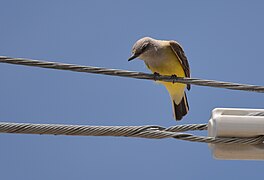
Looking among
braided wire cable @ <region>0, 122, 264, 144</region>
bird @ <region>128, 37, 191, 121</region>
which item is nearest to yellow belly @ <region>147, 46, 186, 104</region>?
bird @ <region>128, 37, 191, 121</region>

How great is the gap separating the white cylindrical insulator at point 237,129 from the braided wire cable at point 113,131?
0.05 m

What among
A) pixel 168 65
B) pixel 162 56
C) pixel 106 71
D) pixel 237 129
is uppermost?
pixel 162 56

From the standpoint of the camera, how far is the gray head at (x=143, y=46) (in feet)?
25.9

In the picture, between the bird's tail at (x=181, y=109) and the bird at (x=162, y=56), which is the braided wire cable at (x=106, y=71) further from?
the bird's tail at (x=181, y=109)

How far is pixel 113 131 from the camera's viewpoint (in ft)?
12.2

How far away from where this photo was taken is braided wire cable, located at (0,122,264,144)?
11.8 feet

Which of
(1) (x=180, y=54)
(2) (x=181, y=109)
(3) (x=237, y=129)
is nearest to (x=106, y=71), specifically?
(3) (x=237, y=129)

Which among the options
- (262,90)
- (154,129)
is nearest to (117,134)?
(154,129)

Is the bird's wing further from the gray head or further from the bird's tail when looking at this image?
the bird's tail

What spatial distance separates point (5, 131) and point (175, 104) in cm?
597

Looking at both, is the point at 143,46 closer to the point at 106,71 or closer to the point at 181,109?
the point at 181,109

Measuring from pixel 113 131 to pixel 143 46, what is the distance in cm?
442

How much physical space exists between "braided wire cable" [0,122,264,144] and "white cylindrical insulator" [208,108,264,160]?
0.05 metres

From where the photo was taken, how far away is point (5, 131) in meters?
3.61
